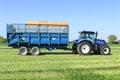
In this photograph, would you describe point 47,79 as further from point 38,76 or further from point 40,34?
point 40,34

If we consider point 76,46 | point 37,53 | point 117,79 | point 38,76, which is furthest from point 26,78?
point 76,46

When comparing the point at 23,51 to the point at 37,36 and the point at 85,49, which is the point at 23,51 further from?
the point at 85,49

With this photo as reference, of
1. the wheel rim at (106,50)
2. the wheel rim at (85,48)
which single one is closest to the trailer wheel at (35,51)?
the wheel rim at (85,48)

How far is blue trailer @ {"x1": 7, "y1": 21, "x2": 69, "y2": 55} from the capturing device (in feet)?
89.6

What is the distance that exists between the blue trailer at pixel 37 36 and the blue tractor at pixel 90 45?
1.15 meters

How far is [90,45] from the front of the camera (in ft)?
91.3

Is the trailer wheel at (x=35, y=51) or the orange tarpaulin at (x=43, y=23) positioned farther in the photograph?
the orange tarpaulin at (x=43, y=23)

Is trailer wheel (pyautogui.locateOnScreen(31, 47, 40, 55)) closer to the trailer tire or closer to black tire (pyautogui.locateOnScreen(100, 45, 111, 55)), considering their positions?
the trailer tire

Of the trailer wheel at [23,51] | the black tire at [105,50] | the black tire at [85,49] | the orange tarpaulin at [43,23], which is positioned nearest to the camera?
the trailer wheel at [23,51]

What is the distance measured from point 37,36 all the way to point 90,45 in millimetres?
4336

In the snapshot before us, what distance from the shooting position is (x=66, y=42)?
27.9 metres

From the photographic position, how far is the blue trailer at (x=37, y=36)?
89.6 ft

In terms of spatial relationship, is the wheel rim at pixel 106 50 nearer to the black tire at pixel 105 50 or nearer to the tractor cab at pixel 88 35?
the black tire at pixel 105 50

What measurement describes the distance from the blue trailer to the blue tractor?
1146mm
